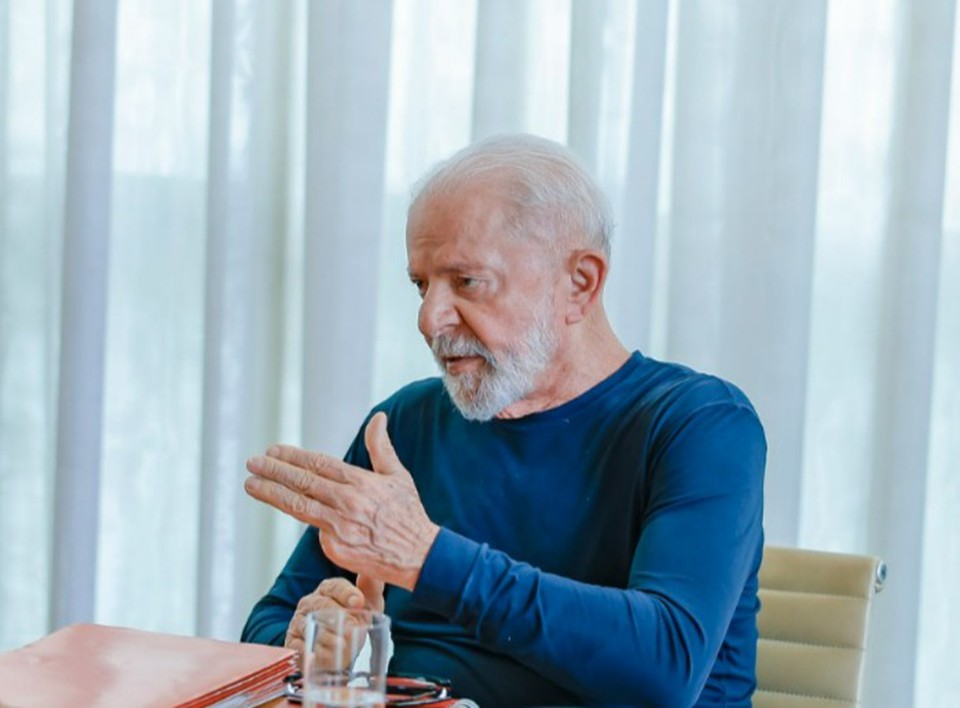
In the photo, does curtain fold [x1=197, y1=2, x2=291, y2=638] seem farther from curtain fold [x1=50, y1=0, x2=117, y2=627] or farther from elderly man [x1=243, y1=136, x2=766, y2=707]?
elderly man [x1=243, y1=136, x2=766, y2=707]

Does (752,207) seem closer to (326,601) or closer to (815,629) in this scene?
(815,629)

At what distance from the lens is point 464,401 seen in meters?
1.61

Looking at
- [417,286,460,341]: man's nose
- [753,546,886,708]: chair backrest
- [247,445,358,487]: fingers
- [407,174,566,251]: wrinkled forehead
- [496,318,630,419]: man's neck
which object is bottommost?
[753,546,886,708]: chair backrest

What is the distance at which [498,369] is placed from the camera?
1.58 meters

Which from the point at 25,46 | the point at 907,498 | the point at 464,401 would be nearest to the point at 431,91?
the point at 25,46

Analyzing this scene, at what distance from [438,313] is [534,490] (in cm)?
23

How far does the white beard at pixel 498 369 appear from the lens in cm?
158

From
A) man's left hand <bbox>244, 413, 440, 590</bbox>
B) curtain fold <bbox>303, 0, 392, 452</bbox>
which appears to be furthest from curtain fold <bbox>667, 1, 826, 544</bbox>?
man's left hand <bbox>244, 413, 440, 590</bbox>

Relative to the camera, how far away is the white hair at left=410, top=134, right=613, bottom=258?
1.57 m

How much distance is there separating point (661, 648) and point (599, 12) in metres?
1.24

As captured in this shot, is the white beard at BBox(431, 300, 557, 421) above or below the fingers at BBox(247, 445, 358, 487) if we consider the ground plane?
above

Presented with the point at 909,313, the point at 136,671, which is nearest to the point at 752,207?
the point at 909,313

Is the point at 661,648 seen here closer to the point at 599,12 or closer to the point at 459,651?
the point at 459,651

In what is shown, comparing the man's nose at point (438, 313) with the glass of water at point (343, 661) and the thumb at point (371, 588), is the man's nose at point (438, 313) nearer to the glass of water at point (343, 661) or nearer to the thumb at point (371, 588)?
the thumb at point (371, 588)
